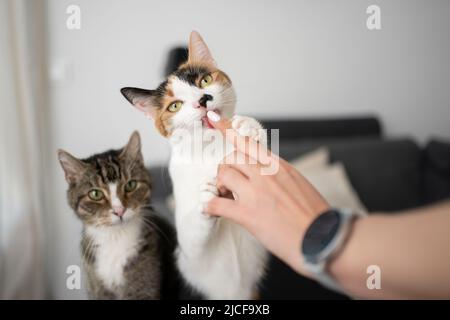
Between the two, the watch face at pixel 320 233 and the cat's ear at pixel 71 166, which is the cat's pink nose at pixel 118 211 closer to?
the cat's ear at pixel 71 166

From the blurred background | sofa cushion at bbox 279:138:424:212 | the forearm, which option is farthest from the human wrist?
sofa cushion at bbox 279:138:424:212

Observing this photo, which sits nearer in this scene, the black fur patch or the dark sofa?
the black fur patch

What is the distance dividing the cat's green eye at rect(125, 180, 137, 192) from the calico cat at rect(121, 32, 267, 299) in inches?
2.2

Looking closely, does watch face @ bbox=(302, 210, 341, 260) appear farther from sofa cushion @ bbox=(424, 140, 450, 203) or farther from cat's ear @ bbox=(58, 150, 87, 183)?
sofa cushion @ bbox=(424, 140, 450, 203)

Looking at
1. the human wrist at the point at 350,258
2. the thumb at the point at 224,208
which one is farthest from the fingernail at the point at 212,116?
the human wrist at the point at 350,258

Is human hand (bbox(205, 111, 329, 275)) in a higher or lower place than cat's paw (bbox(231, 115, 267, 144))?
lower

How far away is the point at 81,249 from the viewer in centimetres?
51

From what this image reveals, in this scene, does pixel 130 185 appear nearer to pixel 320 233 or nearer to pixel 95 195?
pixel 95 195

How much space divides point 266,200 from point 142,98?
214mm

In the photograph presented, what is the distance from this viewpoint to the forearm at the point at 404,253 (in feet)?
1.08

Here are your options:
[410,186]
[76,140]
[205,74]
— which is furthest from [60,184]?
[410,186]

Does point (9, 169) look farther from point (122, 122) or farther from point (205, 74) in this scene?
point (205, 74)

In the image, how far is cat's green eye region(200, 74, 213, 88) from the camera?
461 mm

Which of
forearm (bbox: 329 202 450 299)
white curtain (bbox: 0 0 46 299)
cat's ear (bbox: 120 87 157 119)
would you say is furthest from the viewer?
white curtain (bbox: 0 0 46 299)
